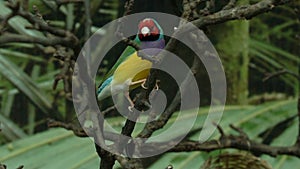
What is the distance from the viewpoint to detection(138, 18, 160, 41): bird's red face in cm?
45

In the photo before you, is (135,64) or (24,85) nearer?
(135,64)

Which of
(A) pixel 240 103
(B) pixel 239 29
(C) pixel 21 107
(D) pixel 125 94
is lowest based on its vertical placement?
(C) pixel 21 107

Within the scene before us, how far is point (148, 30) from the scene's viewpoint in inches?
17.9

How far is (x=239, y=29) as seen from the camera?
112 cm

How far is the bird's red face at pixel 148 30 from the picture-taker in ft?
1.48

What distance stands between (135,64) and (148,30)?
0.04 m

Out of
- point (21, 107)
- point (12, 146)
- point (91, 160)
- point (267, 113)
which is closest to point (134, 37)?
point (91, 160)

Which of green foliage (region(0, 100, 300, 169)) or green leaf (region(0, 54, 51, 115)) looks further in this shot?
green leaf (region(0, 54, 51, 115))

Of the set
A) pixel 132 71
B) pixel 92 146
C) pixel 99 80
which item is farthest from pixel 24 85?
pixel 132 71

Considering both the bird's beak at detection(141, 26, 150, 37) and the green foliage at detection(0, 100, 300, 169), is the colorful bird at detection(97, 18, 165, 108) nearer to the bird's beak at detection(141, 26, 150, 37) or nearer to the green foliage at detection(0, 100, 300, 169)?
the bird's beak at detection(141, 26, 150, 37)

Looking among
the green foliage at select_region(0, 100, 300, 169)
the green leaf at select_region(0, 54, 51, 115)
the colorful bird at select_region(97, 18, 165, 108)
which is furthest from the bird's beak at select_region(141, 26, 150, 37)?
the green leaf at select_region(0, 54, 51, 115)

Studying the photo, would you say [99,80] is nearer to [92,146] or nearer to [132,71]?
[92,146]

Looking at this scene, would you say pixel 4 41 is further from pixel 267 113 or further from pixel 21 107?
pixel 21 107

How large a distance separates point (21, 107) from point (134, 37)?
49.0 inches
